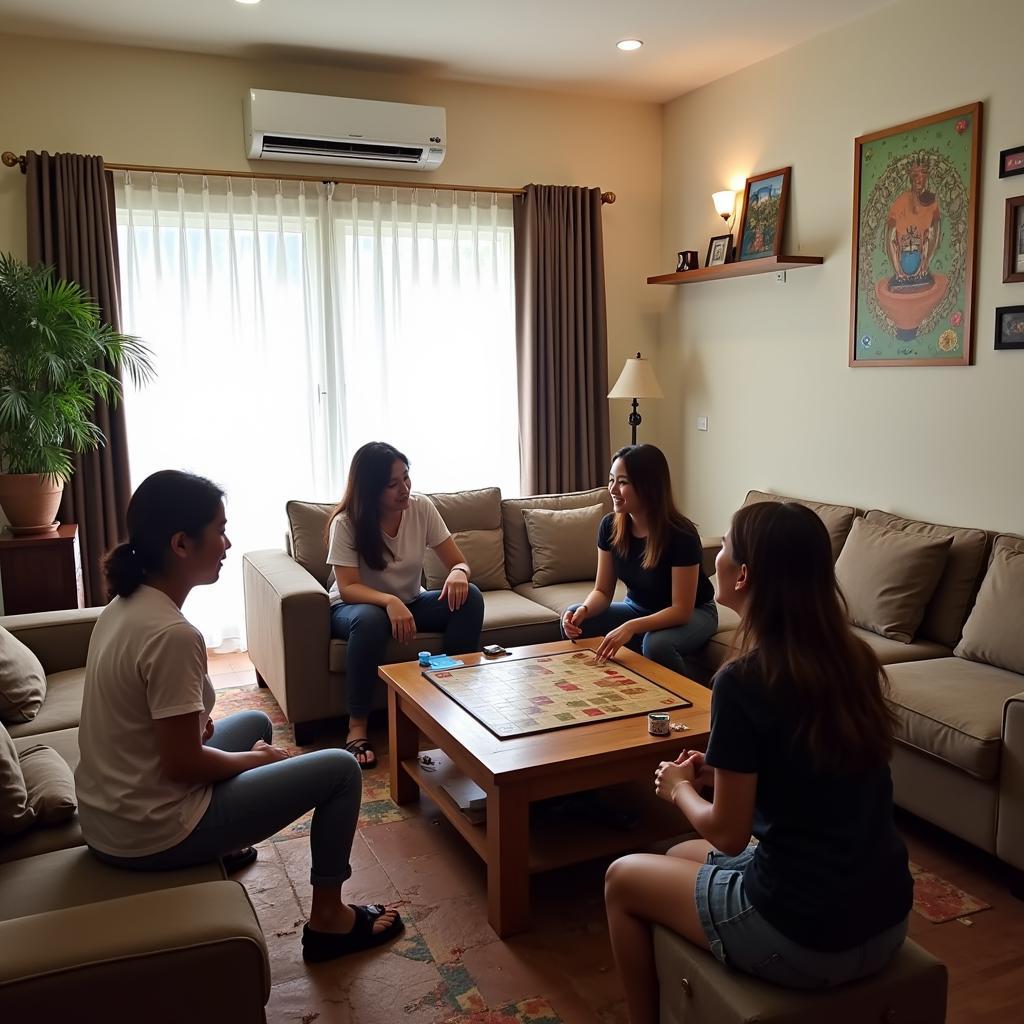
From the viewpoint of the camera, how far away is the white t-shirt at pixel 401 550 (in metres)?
3.72

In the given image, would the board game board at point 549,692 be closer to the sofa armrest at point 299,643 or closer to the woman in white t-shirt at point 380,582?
the woman in white t-shirt at point 380,582

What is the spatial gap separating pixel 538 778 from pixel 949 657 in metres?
1.72

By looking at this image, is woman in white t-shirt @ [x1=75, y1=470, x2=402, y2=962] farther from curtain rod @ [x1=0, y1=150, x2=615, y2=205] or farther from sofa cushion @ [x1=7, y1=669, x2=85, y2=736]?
curtain rod @ [x1=0, y1=150, x2=615, y2=205]

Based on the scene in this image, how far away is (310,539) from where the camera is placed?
420 cm

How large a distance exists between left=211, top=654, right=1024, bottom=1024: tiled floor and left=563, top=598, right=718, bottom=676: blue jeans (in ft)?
3.06

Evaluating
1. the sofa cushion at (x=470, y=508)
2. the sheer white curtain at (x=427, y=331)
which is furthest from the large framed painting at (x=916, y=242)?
the sheer white curtain at (x=427, y=331)

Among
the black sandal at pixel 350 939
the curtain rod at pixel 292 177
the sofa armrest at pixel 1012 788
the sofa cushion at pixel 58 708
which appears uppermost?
the curtain rod at pixel 292 177

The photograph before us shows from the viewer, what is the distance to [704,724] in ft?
8.57

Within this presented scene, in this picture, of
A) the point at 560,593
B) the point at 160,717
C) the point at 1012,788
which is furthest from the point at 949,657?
the point at 160,717

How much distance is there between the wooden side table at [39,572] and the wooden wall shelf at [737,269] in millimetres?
3143

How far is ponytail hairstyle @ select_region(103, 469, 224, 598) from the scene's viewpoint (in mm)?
1947

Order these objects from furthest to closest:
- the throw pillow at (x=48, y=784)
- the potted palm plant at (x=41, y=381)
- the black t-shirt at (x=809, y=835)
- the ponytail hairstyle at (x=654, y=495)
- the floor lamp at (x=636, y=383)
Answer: the floor lamp at (x=636, y=383) → the potted palm plant at (x=41, y=381) → the ponytail hairstyle at (x=654, y=495) → the throw pillow at (x=48, y=784) → the black t-shirt at (x=809, y=835)

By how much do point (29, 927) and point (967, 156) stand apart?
379cm

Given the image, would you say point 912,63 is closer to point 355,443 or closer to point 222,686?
point 355,443
